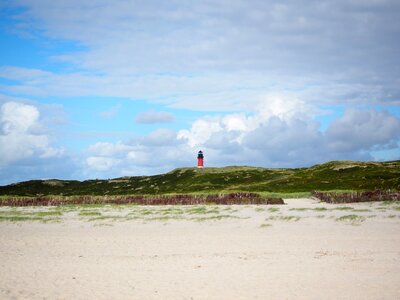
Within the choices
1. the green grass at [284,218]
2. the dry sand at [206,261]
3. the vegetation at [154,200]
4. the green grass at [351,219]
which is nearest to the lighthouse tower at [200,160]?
the vegetation at [154,200]

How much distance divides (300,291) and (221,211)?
3300 centimetres

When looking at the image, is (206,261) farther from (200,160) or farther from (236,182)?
(200,160)

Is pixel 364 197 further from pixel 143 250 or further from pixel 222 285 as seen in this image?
pixel 222 285

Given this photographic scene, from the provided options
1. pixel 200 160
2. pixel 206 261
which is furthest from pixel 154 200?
pixel 200 160

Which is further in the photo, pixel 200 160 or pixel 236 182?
pixel 200 160

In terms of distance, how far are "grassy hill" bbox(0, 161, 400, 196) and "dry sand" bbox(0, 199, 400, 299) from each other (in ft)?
167

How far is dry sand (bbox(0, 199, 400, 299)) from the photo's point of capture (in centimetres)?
1567

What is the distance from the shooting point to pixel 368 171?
97688mm

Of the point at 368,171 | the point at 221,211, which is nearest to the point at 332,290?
the point at 221,211

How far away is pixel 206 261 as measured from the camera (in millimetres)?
20906

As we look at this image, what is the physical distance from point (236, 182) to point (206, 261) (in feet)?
278

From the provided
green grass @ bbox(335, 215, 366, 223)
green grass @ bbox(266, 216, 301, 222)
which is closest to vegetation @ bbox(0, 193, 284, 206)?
green grass @ bbox(266, 216, 301, 222)

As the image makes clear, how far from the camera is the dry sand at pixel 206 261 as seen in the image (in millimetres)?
15672

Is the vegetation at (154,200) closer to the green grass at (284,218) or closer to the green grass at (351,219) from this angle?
the green grass at (284,218)
